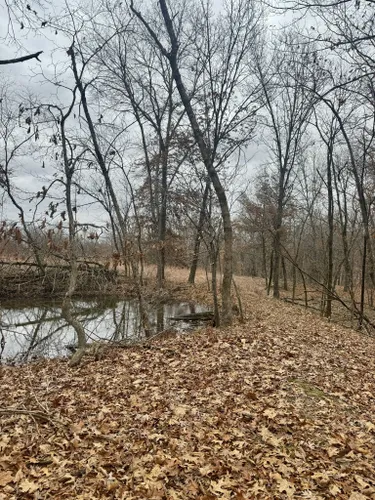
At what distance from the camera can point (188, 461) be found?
3.58 metres

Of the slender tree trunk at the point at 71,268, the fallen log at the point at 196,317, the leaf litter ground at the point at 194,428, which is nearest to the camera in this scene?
the leaf litter ground at the point at 194,428

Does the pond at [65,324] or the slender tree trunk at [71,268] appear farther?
the pond at [65,324]

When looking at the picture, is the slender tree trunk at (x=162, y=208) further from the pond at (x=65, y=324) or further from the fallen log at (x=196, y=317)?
the fallen log at (x=196, y=317)

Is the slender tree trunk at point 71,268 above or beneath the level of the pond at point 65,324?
above

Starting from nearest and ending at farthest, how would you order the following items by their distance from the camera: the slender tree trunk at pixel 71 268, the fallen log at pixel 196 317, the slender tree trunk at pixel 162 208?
1. the slender tree trunk at pixel 71 268
2. the fallen log at pixel 196 317
3. the slender tree trunk at pixel 162 208

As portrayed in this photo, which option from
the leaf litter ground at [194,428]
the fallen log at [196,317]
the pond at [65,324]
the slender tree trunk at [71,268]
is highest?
the slender tree trunk at [71,268]

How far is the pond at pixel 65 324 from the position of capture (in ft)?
33.4

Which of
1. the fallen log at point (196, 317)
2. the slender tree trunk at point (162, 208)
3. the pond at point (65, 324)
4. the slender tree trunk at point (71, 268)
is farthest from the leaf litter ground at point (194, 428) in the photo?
the slender tree trunk at point (162, 208)

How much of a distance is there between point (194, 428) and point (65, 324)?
10.2m

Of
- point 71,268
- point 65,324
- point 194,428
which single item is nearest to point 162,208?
point 65,324

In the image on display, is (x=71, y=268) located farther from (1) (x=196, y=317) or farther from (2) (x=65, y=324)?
(1) (x=196, y=317)

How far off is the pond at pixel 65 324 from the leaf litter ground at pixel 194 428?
334 centimetres

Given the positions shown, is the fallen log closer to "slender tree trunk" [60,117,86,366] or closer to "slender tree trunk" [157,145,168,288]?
"slender tree trunk" [157,145,168,288]

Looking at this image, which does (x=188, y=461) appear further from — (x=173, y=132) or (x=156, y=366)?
(x=173, y=132)
